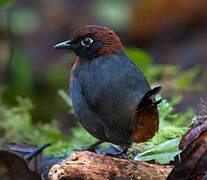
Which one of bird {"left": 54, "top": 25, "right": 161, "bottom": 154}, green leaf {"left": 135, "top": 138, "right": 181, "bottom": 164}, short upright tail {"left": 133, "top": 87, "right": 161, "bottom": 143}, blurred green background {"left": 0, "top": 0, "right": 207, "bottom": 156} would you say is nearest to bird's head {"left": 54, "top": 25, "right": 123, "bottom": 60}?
bird {"left": 54, "top": 25, "right": 161, "bottom": 154}

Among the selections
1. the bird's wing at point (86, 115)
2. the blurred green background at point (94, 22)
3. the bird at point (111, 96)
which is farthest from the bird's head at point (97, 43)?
the blurred green background at point (94, 22)

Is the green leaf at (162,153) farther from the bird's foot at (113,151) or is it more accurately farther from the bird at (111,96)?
the bird's foot at (113,151)

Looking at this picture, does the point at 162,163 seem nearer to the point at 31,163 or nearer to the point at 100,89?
the point at 100,89

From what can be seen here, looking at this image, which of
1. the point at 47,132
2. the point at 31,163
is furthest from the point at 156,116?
the point at 47,132

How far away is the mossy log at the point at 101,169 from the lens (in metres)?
2.51

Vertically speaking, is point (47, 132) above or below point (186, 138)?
below

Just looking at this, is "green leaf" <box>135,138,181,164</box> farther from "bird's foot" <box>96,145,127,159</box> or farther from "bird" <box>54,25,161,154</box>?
"bird's foot" <box>96,145,127,159</box>

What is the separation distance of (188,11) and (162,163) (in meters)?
8.07

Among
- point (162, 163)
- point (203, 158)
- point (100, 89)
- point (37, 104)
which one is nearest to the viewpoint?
point (203, 158)

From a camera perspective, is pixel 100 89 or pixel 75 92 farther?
pixel 75 92

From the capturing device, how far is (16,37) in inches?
372

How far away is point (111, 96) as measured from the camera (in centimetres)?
292

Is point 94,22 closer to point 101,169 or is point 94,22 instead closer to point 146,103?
point 146,103

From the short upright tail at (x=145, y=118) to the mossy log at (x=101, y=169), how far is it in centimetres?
26
